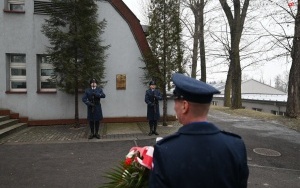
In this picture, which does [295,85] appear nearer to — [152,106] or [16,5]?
[152,106]

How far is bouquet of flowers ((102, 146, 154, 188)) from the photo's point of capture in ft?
7.88

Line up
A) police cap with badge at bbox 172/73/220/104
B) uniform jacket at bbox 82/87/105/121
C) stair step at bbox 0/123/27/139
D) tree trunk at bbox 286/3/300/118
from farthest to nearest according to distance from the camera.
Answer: tree trunk at bbox 286/3/300/118 → stair step at bbox 0/123/27/139 → uniform jacket at bbox 82/87/105/121 → police cap with badge at bbox 172/73/220/104

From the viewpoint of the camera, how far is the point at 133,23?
1385 centimetres

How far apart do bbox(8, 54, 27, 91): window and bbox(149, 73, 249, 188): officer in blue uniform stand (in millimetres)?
13204

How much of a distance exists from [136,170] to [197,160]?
3.37ft

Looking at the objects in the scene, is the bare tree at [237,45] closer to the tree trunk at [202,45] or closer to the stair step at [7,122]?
the tree trunk at [202,45]

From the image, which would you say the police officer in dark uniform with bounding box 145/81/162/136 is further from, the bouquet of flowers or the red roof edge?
the bouquet of flowers

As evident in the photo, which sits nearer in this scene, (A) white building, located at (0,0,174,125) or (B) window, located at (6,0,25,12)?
(A) white building, located at (0,0,174,125)

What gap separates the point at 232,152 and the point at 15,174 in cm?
629

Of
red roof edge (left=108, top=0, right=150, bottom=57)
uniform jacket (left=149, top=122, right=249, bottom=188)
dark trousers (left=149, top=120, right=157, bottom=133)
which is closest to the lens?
uniform jacket (left=149, top=122, right=249, bottom=188)

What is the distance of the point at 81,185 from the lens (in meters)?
5.89

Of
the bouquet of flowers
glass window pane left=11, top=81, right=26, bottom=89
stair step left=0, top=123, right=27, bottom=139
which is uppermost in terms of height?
glass window pane left=11, top=81, right=26, bottom=89

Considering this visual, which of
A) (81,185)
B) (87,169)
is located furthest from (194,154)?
(87,169)

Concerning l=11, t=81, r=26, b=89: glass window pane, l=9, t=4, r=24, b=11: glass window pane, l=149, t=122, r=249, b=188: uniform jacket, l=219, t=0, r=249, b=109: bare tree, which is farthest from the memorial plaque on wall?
l=149, t=122, r=249, b=188: uniform jacket
